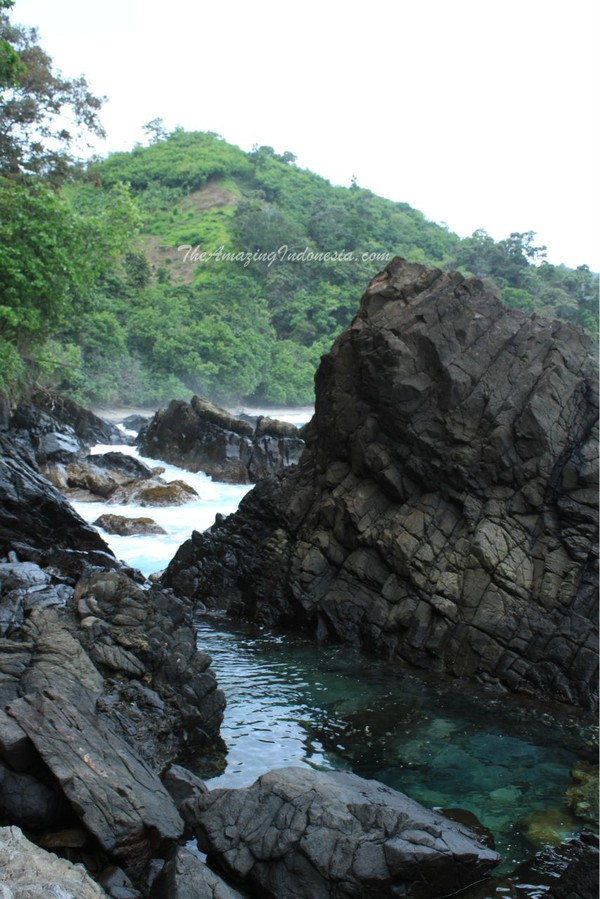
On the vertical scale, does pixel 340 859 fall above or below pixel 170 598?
below

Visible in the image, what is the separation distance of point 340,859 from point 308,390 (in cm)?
4925

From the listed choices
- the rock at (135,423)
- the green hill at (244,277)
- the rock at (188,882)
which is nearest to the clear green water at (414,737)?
the rock at (188,882)

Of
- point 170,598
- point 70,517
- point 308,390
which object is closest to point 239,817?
point 170,598

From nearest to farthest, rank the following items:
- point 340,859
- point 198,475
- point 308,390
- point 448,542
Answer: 1. point 340,859
2. point 448,542
3. point 198,475
4. point 308,390

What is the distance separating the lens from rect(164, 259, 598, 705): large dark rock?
9891 mm

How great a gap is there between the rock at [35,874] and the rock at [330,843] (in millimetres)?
1216

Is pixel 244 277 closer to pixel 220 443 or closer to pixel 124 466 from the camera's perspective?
pixel 220 443

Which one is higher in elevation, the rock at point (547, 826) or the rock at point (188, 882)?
the rock at point (188, 882)

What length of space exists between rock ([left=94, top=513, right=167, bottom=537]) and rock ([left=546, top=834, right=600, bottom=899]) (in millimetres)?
12789

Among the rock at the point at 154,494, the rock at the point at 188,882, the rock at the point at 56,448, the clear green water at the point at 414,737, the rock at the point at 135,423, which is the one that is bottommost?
the clear green water at the point at 414,737

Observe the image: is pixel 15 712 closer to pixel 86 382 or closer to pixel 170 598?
pixel 170 598

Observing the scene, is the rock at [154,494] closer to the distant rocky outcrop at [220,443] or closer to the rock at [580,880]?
the distant rocky outcrop at [220,443]

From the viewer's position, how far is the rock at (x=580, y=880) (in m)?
5.35

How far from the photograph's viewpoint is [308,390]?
54.3 m
